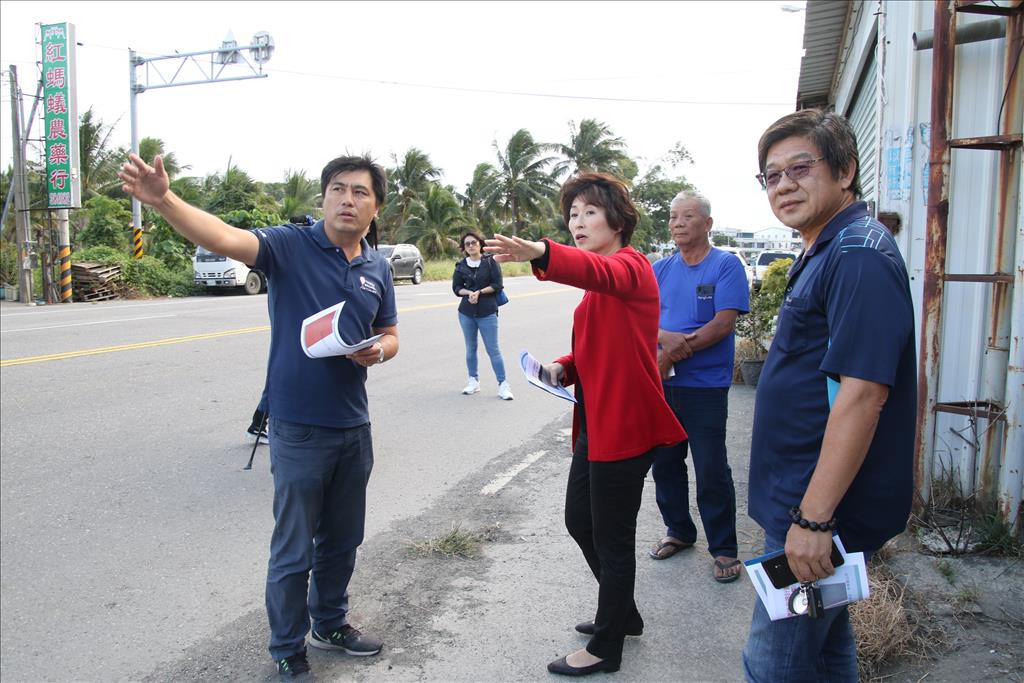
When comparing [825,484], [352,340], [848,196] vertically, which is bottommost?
[825,484]

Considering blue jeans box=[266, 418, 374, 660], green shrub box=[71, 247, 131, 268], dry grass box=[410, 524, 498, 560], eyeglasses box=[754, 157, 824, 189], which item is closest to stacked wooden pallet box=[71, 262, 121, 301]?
green shrub box=[71, 247, 131, 268]

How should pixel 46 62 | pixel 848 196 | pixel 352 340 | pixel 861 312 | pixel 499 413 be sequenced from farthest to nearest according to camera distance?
pixel 46 62 < pixel 499 413 < pixel 352 340 < pixel 848 196 < pixel 861 312

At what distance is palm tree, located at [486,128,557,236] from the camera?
76.1 feet

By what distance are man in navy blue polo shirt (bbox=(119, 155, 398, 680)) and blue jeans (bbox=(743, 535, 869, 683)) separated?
174cm

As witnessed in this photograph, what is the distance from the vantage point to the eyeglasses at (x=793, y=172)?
6.69 ft

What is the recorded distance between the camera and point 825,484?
1861 mm

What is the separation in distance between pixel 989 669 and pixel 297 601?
8.95 feet

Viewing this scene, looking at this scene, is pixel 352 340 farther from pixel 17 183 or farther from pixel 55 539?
pixel 17 183

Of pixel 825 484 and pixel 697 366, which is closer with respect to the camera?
pixel 825 484

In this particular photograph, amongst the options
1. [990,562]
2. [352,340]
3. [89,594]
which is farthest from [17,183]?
[990,562]

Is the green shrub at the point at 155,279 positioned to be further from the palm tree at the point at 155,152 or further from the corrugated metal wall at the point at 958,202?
the corrugated metal wall at the point at 958,202

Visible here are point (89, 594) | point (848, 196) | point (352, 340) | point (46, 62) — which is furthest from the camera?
point (46, 62)

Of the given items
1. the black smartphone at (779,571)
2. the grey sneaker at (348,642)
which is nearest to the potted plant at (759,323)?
the grey sneaker at (348,642)

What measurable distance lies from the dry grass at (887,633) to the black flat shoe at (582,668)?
963mm
